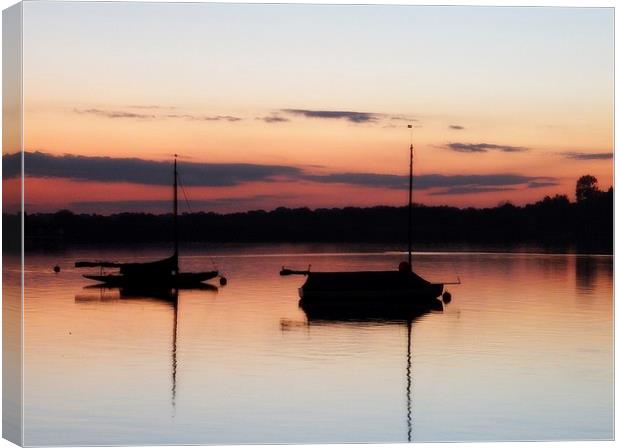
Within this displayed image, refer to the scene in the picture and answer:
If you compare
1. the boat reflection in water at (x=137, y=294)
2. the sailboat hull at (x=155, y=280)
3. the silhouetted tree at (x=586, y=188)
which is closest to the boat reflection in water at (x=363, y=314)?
the boat reflection in water at (x=137, y=294)

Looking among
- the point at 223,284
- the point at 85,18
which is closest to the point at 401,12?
the point at 85,18

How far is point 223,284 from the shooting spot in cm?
4197

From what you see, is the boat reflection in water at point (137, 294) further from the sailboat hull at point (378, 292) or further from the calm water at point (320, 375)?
the calm water at point (320, 375)

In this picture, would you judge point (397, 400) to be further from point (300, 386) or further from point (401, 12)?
point (401, 12)

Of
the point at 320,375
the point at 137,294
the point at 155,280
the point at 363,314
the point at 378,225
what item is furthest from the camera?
the point at 155,280

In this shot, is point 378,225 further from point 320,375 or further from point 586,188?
point 586,188

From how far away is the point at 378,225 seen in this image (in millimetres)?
20234

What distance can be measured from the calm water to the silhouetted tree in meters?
0.74

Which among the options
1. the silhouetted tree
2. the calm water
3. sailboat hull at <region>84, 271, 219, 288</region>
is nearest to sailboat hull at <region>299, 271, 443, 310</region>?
the calm water

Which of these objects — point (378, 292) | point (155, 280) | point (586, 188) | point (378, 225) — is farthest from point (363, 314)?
point (586, 188)

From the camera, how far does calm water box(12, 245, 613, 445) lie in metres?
13.3

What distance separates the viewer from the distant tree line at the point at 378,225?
50.2 ft

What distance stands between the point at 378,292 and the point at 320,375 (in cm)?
1422

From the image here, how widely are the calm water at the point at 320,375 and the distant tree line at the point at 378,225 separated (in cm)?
65
